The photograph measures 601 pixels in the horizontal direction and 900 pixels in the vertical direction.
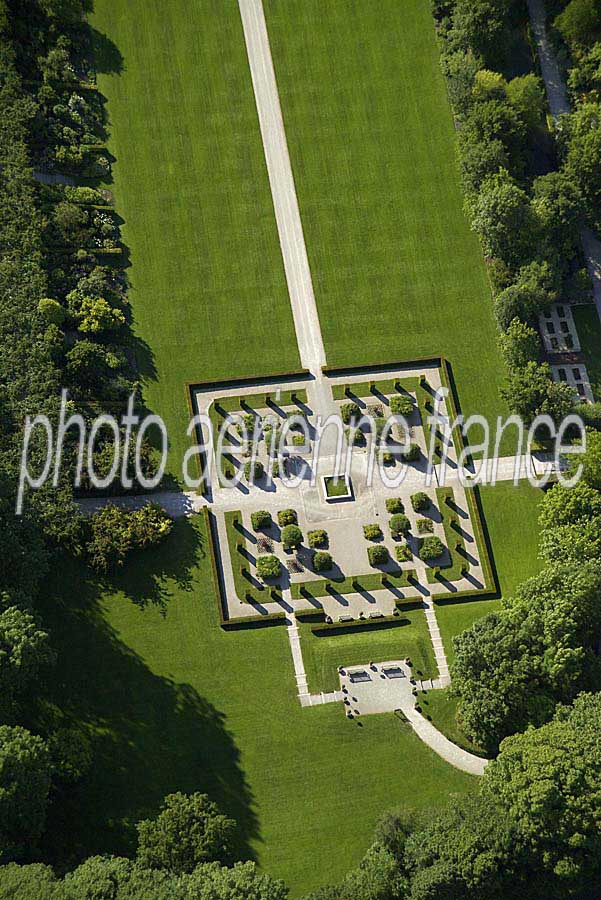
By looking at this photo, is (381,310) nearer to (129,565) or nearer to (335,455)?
(335,455)

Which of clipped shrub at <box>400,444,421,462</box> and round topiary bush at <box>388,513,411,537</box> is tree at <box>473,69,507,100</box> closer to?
clipped shrub at <box>400,444,421,462</box>

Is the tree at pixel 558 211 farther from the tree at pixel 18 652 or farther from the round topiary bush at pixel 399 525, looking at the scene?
the tree at pixel 18 652

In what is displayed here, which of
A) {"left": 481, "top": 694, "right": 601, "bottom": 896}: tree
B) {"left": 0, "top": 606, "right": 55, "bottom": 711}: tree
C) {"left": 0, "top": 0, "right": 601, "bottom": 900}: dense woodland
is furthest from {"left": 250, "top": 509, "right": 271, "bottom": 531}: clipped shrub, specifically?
{"left": 481, "top": 694, "right": 601, "bottom": 896}: tree

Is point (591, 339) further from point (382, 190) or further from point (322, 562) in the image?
point (322, 562)

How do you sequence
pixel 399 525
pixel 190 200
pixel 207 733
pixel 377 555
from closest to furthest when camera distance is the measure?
pixel 207 733, pixel 377 555, pixel 399 525, pixel 190 200

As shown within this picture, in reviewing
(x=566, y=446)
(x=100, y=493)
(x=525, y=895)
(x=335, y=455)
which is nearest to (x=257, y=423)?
(x=335, y=455)

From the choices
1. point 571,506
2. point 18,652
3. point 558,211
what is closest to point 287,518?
point 571,506
